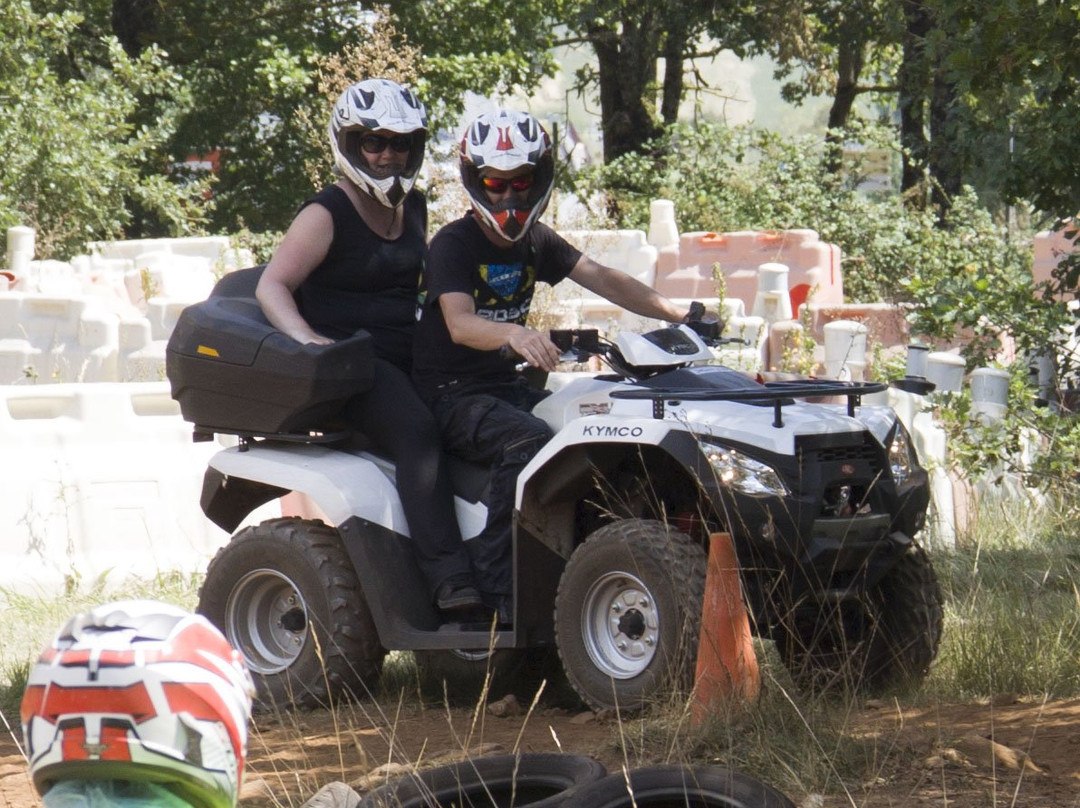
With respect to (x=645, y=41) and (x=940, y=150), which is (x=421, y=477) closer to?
(x=940, y=150)

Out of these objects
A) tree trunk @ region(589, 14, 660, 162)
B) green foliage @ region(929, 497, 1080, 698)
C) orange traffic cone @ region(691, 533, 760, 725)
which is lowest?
green foliage @ region(929, 497, 1080, 698)

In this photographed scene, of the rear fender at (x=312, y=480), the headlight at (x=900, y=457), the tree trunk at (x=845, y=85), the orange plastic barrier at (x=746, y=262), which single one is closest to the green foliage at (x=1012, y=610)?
the headlight at (x=900, y=457)

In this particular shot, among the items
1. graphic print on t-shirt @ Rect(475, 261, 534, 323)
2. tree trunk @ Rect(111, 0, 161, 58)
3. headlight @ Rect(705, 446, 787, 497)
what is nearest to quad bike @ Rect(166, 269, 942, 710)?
headlight @ Rect(705, 446, 787, 497)

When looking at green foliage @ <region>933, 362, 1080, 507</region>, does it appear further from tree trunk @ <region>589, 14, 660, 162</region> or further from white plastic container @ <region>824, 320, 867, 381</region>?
tree trunk @ <region>589, 14, 660, 162</region>

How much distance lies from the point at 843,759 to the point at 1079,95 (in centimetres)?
449

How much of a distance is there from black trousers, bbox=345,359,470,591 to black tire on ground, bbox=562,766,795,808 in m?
1.86

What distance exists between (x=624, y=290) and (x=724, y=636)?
1649mm

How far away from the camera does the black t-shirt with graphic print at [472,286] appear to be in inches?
227

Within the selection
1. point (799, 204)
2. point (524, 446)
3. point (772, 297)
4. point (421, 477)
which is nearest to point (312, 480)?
point (421, 477)

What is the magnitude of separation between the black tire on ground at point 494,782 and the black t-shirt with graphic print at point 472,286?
184 cm

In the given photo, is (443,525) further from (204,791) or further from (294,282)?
Result: (204,791)

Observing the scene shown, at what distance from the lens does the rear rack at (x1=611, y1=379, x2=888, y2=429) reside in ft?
17.0

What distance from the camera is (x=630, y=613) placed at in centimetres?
540

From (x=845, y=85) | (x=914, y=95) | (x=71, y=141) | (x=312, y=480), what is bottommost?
(x=312, y=480)
